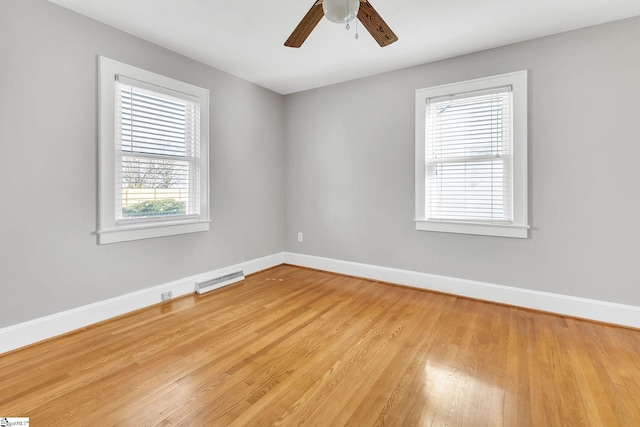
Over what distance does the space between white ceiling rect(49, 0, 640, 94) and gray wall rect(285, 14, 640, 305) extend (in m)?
0.23

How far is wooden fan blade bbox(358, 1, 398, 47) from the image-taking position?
175 cm

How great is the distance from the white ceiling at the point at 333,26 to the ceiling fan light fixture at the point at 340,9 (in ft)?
2.69

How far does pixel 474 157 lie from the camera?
3.10 m

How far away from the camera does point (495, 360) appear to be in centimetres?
201

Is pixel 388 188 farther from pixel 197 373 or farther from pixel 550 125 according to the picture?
pixel 197 373

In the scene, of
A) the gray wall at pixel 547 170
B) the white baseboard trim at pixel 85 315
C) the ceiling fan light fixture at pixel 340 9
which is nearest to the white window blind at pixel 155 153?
the white baseboard trim at pixel 85 315

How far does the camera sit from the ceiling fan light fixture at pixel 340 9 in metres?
1.59

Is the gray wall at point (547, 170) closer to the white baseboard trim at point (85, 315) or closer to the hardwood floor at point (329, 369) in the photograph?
the hardwood floor at point (329, 369)

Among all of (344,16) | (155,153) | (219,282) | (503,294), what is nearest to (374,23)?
(344,16)

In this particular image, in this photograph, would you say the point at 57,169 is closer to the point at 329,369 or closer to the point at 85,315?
the point at 85,315

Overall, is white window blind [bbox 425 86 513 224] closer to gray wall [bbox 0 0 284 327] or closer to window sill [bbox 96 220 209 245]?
window sill [bbox 96 220 209 245]

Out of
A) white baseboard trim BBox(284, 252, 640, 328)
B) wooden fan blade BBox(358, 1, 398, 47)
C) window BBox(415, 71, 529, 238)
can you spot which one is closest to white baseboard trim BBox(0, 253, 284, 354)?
white baseboard trim BBox(284, 252, 640, 328)

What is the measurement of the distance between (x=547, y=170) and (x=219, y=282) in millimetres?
3664

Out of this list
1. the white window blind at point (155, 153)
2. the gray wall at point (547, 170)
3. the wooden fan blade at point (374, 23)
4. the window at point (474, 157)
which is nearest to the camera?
the wooden fan blade at point (374, 23)
